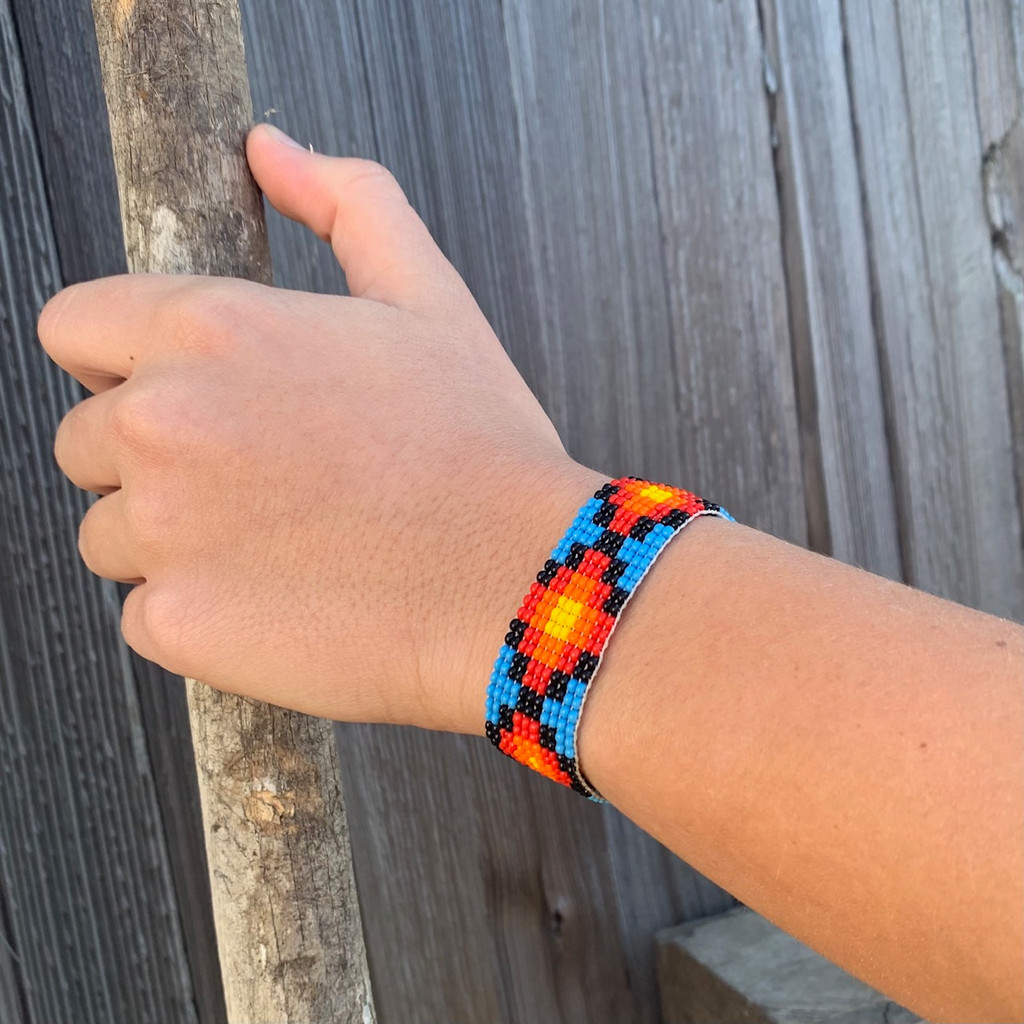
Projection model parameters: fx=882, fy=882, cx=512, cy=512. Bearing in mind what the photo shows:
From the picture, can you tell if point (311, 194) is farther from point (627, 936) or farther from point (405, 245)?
point (627, 936)

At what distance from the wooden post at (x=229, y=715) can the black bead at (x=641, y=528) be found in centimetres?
29

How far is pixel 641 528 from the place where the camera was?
532 mm

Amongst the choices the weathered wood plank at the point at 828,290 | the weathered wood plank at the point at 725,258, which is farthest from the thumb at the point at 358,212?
the weathered wood plank at the point at 828,290

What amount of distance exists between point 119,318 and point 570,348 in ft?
2.05

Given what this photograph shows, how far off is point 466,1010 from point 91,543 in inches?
30.7

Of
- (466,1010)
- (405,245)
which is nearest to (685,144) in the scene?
(405,245)

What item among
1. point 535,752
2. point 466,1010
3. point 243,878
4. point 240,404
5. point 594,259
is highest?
point 594,259

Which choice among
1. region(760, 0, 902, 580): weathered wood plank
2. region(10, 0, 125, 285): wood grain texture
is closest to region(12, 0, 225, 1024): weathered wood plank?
region(10, 0, 125, 285): wood grain texture

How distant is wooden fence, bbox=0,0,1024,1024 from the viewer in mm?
876

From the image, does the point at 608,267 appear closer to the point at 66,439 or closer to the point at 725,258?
the point at 725,258

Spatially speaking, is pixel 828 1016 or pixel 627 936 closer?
pixel 828 1016

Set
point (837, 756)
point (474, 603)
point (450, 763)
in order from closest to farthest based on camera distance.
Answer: point (837, 756)
point (474, 603)
point (450, 763)

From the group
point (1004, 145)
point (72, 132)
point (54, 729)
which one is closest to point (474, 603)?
point (54, 729)

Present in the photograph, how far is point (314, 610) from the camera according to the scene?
564 millimetres
